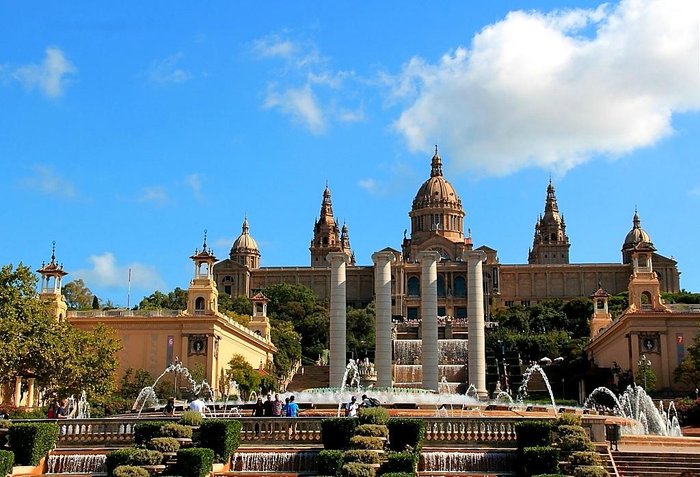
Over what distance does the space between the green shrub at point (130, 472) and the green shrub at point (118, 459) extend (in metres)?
0.74

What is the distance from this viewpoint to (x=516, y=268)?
510 feet

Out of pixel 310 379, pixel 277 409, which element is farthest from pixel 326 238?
pixel 277 409

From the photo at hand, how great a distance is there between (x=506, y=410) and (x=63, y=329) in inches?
953

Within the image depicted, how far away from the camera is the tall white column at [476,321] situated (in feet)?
192

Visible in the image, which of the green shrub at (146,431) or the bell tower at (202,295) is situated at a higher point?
the bell tower at (202,295)

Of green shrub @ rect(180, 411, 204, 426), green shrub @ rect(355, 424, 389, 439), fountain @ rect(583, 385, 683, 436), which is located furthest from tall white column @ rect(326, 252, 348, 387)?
green shrub @ rect(355, 424, 389, 439)

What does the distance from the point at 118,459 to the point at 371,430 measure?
21.5ft

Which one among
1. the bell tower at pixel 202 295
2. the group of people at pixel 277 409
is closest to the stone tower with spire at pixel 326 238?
the bell tower at pixel 202 295

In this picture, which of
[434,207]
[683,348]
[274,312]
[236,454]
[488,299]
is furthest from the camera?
[434,207]

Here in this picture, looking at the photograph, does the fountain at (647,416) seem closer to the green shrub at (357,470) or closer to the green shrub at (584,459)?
the green shrub at (584,459)

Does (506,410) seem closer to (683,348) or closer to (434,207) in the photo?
(683,348)

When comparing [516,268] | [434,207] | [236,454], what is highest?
[434,207]

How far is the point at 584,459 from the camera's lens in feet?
77.6

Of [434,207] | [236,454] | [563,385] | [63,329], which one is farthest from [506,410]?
[434,207]
